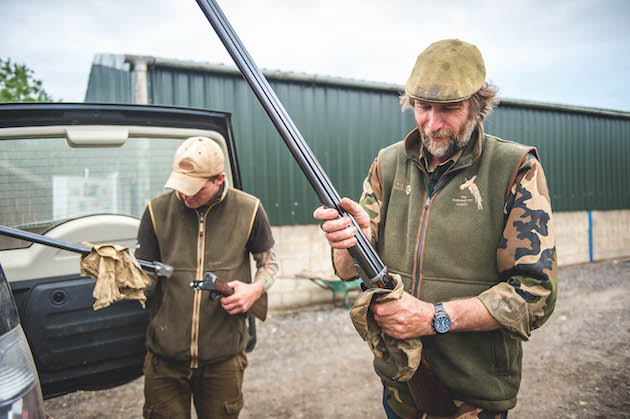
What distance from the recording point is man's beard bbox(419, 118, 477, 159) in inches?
57.6

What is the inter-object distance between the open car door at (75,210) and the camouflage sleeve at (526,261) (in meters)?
1.71

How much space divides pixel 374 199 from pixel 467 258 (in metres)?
0.50

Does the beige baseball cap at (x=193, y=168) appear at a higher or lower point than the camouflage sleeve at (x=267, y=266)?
higher

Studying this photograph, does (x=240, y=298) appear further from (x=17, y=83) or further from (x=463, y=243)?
(x=17, y=83)

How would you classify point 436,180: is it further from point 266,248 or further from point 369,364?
point 369,364

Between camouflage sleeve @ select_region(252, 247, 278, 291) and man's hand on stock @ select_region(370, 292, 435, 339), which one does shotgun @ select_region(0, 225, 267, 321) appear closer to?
camouflage sleeve @ select_region(252, 247, 278, 291)

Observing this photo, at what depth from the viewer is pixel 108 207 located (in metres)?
2.51

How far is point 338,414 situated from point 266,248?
74.1 inches

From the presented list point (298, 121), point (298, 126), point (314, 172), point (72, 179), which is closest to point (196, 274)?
point (72, 179)

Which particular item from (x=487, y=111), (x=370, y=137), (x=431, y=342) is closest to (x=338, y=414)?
(x=431, y=342)

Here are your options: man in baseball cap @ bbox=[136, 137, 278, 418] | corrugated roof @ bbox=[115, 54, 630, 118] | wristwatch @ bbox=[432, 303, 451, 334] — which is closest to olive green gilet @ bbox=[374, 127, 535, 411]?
wristwatch @ bbox=[432, 303, 451, 334]

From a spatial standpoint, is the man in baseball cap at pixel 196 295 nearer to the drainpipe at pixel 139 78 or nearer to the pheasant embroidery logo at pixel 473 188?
the pheasant embroidery logo at pixel 473 188

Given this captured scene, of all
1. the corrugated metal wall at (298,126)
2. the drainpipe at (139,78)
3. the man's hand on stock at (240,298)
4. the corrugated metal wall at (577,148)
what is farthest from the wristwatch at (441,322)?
the corrugated metal wall at (577,148)

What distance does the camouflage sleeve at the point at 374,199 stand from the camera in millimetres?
1730
